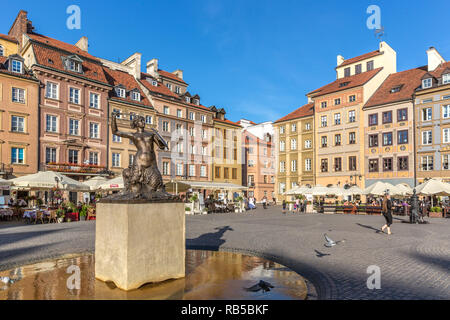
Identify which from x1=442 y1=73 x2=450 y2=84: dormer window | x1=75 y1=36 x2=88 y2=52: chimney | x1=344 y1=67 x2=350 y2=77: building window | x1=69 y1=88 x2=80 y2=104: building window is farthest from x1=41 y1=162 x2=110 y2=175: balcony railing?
x1=442 y1=73 x2=450 y2=84: dormer window

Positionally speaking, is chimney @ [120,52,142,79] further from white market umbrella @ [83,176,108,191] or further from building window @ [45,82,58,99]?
white market umbrella @ [83,176,108,191]

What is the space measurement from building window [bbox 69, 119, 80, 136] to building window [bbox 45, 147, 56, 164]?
8.45 feet

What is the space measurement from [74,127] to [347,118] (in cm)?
3142

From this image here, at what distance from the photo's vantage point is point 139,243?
5574mm

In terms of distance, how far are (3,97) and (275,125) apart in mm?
34888

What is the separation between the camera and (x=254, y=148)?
189 feet

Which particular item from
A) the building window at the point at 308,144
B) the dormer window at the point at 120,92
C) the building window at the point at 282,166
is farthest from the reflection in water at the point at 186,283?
the building window at the point at 282,166

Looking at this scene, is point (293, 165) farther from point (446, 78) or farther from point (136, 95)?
point (136, 95)

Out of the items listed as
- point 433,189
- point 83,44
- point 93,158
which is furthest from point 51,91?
point 433,189

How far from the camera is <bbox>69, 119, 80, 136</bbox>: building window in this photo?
1284 inches

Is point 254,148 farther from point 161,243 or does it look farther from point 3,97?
point 161,243
